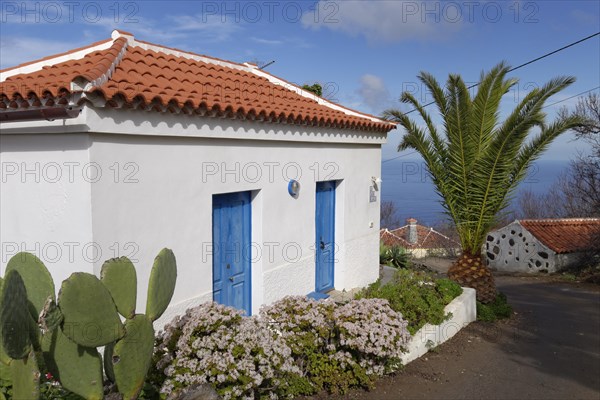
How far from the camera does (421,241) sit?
3484cm

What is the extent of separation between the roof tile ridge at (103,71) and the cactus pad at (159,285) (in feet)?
6.14

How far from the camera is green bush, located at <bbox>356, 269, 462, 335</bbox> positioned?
23.7 ft

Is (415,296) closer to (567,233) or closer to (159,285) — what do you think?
(159,285)

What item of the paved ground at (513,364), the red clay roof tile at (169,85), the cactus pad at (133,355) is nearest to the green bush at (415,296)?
the paved ground at (513,364)

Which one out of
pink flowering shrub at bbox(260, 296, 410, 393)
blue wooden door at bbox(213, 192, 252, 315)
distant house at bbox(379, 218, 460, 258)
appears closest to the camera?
pink flowering shrub at bbox(260, 296, 410, 393)

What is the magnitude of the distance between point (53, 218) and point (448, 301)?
6294 millimetres

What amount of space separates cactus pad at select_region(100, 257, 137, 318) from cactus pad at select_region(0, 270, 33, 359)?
664 millimetres

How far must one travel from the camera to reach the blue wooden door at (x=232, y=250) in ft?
22.1

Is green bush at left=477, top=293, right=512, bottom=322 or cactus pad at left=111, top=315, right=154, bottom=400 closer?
cactus pad at left=111, top=315, right=154, bottom=400

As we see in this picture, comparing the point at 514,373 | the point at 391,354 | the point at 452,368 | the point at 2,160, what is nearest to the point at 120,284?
the point at 2,160

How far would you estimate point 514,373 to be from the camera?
22.7 feet

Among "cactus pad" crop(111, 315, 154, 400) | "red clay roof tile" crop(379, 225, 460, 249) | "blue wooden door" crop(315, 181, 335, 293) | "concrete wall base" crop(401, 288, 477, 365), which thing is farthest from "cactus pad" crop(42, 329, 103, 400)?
"red clay roof tile" crop(379, 225, 460, 249)

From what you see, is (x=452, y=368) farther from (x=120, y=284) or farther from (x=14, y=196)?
(x=14, y=196)

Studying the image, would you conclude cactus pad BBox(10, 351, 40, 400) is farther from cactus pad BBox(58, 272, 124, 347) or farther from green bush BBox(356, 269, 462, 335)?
green bush BBox(356, 269, 462, 335)
